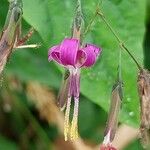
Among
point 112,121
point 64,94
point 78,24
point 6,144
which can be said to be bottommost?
point 6,144

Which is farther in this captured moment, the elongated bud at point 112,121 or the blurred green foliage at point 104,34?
the blurred green foliage at point 104,34

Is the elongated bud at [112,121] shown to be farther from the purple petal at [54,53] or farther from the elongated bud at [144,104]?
the purple petal at [54,53]

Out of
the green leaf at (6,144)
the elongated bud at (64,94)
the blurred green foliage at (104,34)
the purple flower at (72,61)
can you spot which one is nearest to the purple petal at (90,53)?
the purple flower at (72,61)

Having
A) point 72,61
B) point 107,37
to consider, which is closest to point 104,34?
point 107,37

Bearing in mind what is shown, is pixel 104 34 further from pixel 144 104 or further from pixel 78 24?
pixel 144 104

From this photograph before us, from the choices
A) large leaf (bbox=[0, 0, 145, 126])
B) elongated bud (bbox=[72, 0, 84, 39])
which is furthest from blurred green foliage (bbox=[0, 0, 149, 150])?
elongated bud (bbox=[72, 0, 84, 39])

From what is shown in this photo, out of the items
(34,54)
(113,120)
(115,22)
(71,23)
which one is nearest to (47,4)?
(71,23)

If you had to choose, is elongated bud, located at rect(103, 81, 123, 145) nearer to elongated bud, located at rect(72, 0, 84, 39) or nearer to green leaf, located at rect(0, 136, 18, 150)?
elongated bud, located at rect(72, 0, 84, 39)
